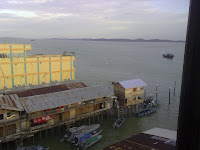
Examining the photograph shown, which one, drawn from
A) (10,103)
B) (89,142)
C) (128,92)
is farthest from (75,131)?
(128,92)

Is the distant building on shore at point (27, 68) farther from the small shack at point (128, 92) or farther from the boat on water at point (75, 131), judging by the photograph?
the boat on water at point (75, 131)

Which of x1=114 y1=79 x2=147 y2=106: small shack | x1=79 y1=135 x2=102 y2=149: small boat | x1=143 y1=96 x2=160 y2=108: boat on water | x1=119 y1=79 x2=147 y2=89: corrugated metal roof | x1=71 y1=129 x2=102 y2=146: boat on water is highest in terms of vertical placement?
x1=119 y1=79 x2=147 y2=89: corrugated metal roof

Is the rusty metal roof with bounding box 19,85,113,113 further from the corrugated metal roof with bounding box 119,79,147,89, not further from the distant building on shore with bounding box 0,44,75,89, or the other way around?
the distant building on shore with bounding box 0,44,75,89

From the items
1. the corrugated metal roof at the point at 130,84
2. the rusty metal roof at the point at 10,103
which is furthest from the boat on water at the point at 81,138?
the corrugated metal roof at the point at 130,84

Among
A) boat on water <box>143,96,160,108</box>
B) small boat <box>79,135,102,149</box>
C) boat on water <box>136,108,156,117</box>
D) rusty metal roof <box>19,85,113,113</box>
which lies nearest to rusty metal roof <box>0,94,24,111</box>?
rusty metal roof <box>19,85,113,113</box>

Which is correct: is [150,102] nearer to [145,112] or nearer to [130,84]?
[145,112]
